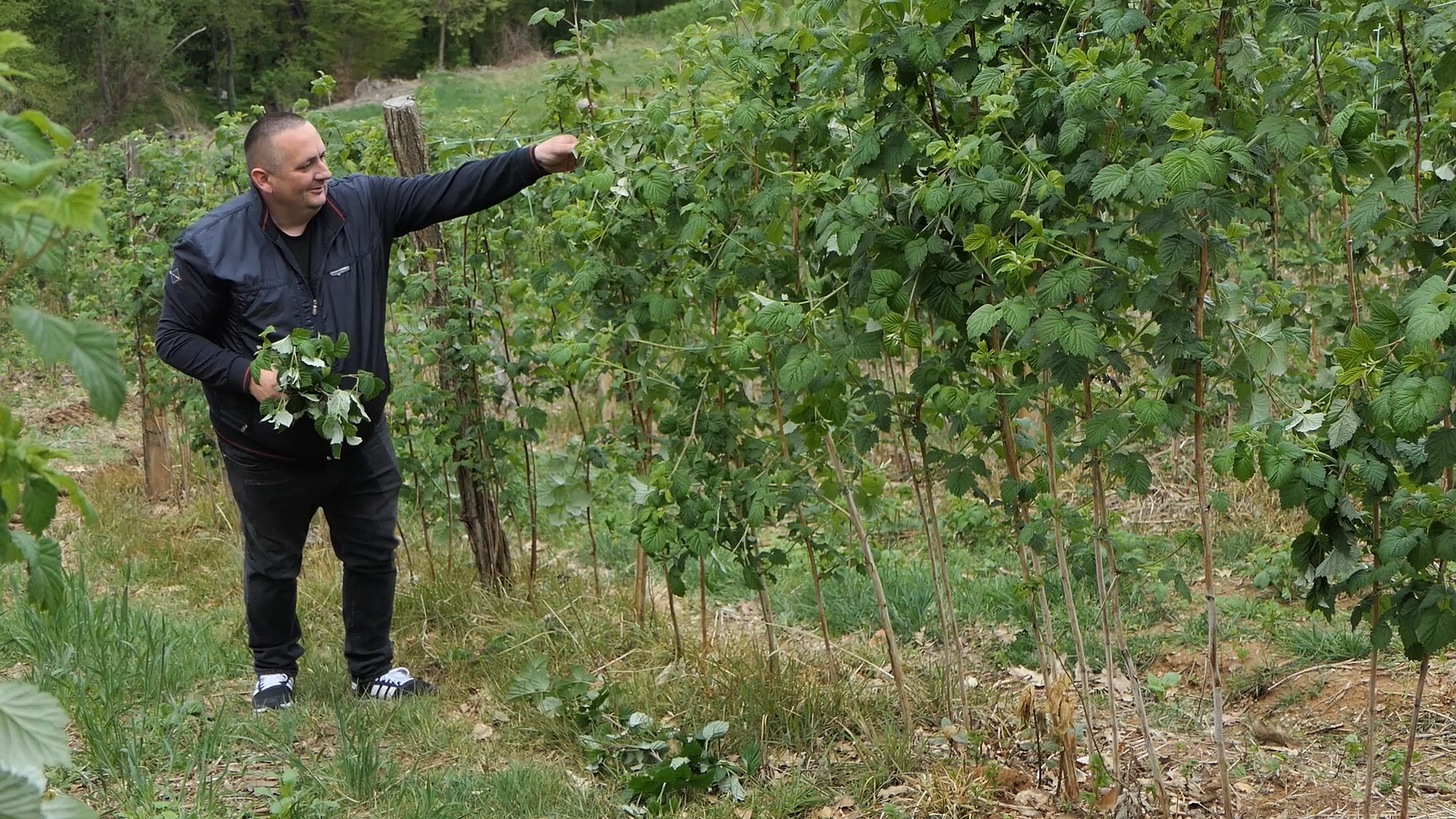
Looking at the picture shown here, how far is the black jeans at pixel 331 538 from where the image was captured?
4.18 m

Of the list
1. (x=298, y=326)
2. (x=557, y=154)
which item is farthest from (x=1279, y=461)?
(x=298, y=326)

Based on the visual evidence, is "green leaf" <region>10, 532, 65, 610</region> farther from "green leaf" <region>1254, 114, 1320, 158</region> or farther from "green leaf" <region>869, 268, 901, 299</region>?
"green leaf" <region>1254, 114, 1320, 158</region>

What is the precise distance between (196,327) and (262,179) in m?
0.50

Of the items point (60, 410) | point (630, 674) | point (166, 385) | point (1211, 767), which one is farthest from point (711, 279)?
point (60, 410)

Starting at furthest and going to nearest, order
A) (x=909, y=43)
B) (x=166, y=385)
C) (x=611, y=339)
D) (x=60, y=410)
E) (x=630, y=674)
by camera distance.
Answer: (x=60, y=410) < (x=166, y=385) < (x=630, y=674) < (x=611, y=339) < (x=909, y=43)

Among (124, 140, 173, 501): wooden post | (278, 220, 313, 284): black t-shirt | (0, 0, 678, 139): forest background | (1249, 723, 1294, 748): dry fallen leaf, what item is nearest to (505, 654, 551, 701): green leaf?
(278, 220, 313, 284): black t-shirt

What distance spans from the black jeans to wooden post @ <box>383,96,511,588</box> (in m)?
0.57

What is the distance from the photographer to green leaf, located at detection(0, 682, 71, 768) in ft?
4.73

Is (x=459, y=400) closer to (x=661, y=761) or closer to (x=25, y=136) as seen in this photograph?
(x=661, y=761)

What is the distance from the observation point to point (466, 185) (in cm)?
417

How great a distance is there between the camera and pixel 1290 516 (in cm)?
555

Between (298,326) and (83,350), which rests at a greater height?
(83,350)

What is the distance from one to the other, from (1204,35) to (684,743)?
2.28 m

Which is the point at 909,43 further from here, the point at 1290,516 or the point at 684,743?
the point at 1290,516
